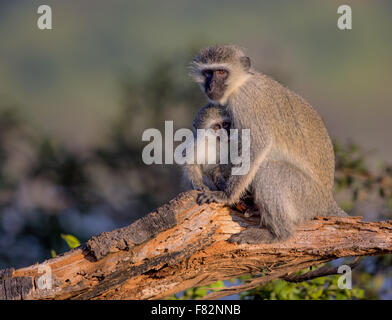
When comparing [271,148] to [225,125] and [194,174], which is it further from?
[194,174]

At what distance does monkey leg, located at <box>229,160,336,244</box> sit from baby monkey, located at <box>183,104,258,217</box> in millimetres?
373

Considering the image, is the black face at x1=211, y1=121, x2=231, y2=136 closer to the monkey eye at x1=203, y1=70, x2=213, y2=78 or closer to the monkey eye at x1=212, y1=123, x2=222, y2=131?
the monkey eye at x1=212, y1=123, x2=222, y2=131

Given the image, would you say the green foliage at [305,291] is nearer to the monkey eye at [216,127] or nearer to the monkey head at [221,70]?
the monkey eye at [216,127]

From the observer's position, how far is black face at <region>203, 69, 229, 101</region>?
4.11m

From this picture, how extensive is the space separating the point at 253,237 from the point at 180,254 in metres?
0.55

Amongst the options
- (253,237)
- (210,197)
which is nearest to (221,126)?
(210,197)

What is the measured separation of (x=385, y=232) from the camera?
3.56m

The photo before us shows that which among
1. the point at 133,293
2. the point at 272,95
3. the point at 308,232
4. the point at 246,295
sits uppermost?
the point at 272,95

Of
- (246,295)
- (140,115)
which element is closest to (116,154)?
(140,115)

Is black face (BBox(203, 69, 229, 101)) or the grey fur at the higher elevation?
black face (BBox(203, 69, 229, 101))

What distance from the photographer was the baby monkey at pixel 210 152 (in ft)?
13.4

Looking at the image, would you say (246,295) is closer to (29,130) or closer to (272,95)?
(272,95)

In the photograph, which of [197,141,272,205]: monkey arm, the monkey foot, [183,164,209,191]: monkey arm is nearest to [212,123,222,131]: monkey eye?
[183,164,209,191]: monkey arm
